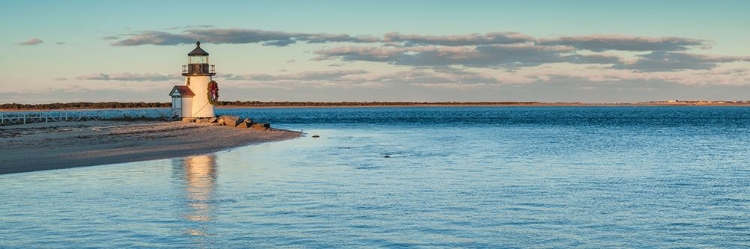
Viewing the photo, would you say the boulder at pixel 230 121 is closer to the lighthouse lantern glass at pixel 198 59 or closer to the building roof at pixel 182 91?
the building roof at pixel 182 91

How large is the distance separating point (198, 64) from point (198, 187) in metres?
42.8

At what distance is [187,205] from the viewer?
17.8m

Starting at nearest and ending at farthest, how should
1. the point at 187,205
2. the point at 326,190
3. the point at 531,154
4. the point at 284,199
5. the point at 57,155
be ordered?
the point at 187,205 → the point at 284,199 → the point at 326,190 → the point at 57,155 → the point at 531,154

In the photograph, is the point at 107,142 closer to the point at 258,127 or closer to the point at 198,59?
the point at 258,127

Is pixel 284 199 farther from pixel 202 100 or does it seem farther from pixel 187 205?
pixel 202 100

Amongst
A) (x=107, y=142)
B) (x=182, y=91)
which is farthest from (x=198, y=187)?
(x=182, y=91)

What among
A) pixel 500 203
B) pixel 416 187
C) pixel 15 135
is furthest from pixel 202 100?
pixel 500 203

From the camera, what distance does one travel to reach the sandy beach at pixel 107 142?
97.6 feet

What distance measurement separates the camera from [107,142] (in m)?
39.6

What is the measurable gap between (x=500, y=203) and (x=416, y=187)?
416cm

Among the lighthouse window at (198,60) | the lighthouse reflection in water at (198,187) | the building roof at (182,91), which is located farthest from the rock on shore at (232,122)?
the lighthouse reflection in water at (198,187)

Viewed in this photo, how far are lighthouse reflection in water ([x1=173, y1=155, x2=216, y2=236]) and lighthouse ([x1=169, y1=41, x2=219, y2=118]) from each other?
2996 cm

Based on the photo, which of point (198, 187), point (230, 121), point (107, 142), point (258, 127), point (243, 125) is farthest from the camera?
point (230, 121)

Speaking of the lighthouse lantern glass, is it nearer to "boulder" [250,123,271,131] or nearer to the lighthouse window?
the lighthouse window
